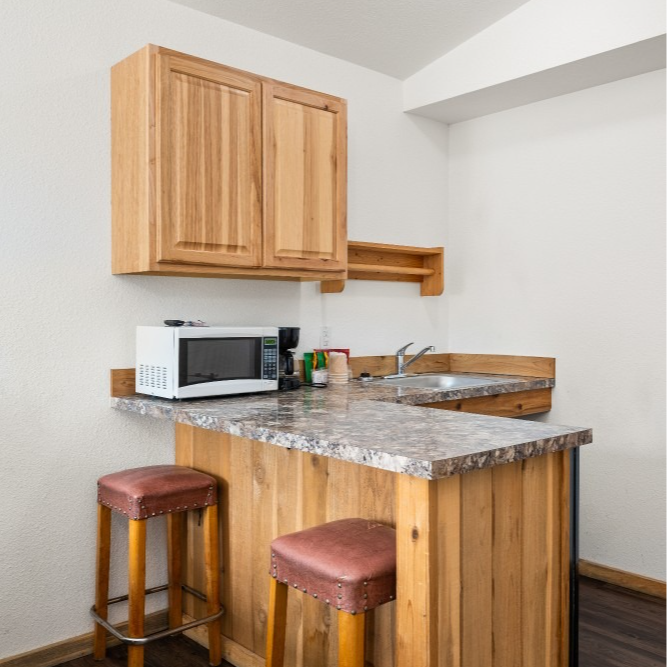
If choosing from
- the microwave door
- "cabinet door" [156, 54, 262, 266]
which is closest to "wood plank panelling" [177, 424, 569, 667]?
the microwave door

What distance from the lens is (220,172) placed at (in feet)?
8.23

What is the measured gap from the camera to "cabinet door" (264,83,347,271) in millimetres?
2658

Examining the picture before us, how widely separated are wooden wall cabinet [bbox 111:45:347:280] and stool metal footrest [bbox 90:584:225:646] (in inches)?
47.1

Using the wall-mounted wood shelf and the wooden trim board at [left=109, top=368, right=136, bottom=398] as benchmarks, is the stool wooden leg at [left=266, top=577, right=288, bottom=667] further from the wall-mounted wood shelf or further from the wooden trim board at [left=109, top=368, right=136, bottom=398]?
the wall-mounted wood shelf

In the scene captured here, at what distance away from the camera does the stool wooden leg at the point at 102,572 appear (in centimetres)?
248

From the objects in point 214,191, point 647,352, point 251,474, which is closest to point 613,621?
point 647,352

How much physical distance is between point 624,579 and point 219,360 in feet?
6.89

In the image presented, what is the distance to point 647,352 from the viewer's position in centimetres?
313

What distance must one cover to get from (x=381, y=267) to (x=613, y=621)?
184 centimetres

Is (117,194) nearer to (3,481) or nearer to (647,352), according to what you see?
(3,481)

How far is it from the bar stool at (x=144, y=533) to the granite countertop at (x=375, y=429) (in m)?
0.24

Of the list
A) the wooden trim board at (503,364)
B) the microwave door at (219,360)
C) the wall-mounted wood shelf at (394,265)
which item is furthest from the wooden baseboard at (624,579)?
the microwave door at (219,360)

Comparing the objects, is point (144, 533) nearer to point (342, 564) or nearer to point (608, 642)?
point (342, 564)

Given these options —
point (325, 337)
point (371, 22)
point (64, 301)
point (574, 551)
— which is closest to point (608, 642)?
point (574, 551)
